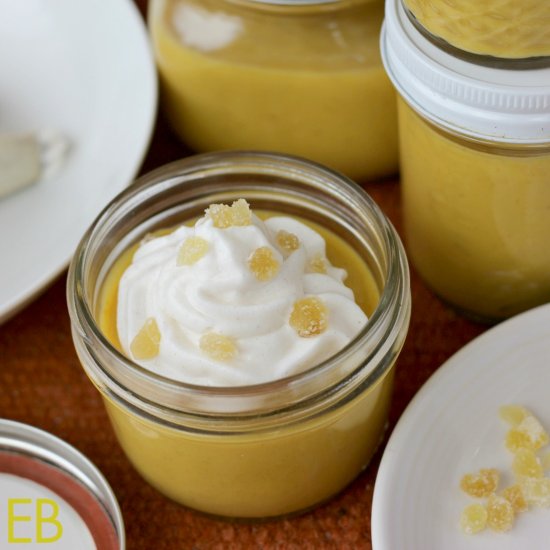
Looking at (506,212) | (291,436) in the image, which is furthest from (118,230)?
(506,212)

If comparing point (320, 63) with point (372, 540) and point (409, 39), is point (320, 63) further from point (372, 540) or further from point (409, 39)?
point (372, 540)

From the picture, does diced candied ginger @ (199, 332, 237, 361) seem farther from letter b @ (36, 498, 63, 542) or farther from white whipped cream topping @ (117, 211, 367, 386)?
letter b @ (36, 498, 63, 542)

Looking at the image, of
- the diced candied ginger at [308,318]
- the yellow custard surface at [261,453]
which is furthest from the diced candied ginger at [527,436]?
the diced candied ginger at [308,318]

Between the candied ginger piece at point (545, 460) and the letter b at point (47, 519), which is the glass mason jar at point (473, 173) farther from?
the letter b at point (47, 519)

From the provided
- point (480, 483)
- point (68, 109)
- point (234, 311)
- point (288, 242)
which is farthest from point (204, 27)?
point (480, 483)

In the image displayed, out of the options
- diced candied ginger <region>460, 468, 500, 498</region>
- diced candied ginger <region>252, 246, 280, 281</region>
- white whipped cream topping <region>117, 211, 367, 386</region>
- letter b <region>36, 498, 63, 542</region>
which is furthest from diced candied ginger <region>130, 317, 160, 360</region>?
diced candied ginger <region>460, 468, 500, 498</region>

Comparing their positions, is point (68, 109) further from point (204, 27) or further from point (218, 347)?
point (218, 347)
